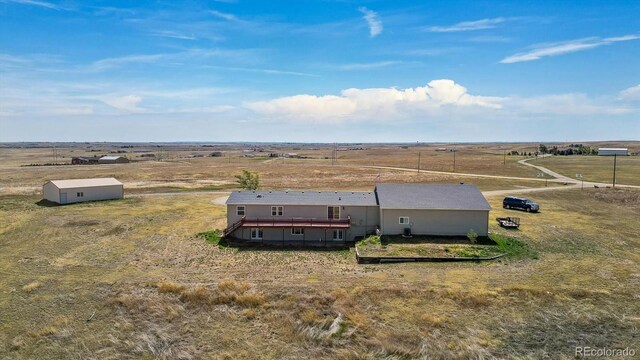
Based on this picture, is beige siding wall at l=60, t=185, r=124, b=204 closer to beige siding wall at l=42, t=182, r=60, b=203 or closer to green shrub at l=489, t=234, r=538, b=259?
beige siding wall at l=42, t=182, r=60, b=203

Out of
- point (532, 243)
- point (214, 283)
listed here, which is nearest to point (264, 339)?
point (214, 283)

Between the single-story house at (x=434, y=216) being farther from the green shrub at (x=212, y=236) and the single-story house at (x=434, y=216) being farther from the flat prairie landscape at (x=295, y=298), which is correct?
the green shrub at (x=212, y=236)

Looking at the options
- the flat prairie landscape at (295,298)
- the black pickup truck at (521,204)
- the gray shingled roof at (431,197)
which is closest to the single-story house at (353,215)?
the gray shingled roof at (431,197)

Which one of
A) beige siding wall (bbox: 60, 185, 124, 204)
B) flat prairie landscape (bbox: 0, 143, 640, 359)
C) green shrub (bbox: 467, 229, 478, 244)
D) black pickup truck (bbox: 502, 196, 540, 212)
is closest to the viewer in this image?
flat prairie landscape (bbox: 0, 143, 640, 359)

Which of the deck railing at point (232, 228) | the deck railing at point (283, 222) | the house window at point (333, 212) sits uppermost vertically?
the house window at point (333, 212)

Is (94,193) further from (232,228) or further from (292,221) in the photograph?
(292,221)

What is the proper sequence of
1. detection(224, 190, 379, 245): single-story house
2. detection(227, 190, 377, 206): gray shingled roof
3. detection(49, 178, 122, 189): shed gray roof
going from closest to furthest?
detection(224, 190, 379, 245): single-story house < detection(227, 190, 377, 206): gray shingled roof < detection(49, 178, 122, 189): shed gray roof

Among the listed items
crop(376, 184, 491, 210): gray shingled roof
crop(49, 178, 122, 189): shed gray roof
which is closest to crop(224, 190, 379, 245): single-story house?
crop(376, 184, 491, 210): gray shingled roof
